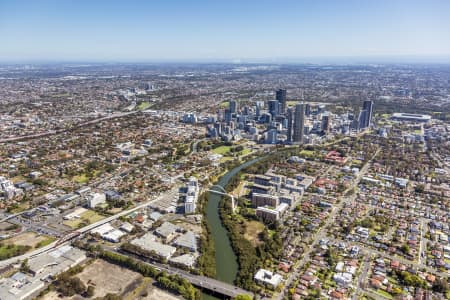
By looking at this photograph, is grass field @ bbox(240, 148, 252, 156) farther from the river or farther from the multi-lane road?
the multi-lane road

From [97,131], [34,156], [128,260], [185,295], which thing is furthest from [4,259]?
[97,131]

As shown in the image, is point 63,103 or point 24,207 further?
point 63,103

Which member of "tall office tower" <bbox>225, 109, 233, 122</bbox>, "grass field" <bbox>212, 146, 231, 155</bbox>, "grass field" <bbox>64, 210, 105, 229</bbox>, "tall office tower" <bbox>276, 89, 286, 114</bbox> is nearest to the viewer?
"grass field" <bbox>64, 210, 105, 229</bbox>

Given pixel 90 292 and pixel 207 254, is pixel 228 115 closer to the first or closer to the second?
pixel 207 254

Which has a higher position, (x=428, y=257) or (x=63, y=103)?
(x=63, y=103)

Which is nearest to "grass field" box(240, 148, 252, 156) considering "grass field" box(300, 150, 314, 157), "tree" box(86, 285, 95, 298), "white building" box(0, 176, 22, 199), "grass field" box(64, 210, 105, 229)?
"grass field" box(300, 150, 314, 157)

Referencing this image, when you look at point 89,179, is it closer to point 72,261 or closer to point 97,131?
point 72,261

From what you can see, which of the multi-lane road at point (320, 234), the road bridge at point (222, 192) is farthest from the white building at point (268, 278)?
the road bridge at point (222, 192)
